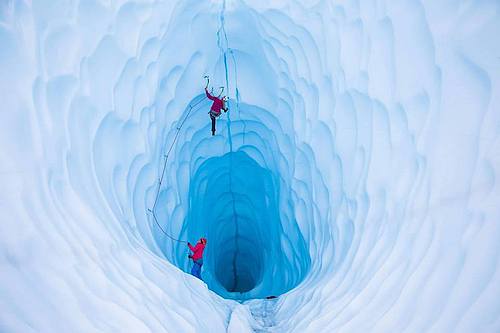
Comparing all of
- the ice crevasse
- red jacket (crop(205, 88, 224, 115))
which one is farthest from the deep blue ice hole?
red jacket (crop(205, 88, 224, 115))

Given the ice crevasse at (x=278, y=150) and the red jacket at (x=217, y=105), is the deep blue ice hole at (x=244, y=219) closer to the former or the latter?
the ice crevasse at (x=278, y=150)

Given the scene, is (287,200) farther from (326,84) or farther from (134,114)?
(134,114)

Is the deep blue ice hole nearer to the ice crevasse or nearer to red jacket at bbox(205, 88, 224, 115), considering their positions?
the ice crevasse

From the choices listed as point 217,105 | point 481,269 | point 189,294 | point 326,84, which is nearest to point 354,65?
point 326,84

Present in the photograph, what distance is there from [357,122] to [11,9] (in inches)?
82.1

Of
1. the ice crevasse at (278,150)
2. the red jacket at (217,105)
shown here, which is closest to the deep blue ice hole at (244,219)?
the ice crevasse at (278,150)

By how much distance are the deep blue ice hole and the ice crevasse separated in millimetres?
170

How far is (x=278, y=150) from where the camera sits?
3.62 m

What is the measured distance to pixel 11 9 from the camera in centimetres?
171

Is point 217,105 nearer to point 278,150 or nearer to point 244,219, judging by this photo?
point 278,150

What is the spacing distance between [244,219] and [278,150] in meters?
1.77

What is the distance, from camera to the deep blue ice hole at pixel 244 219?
3676 mm

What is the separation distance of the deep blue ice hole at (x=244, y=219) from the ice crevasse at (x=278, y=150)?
17 cm

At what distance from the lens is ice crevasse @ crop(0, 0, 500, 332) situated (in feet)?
5.40
